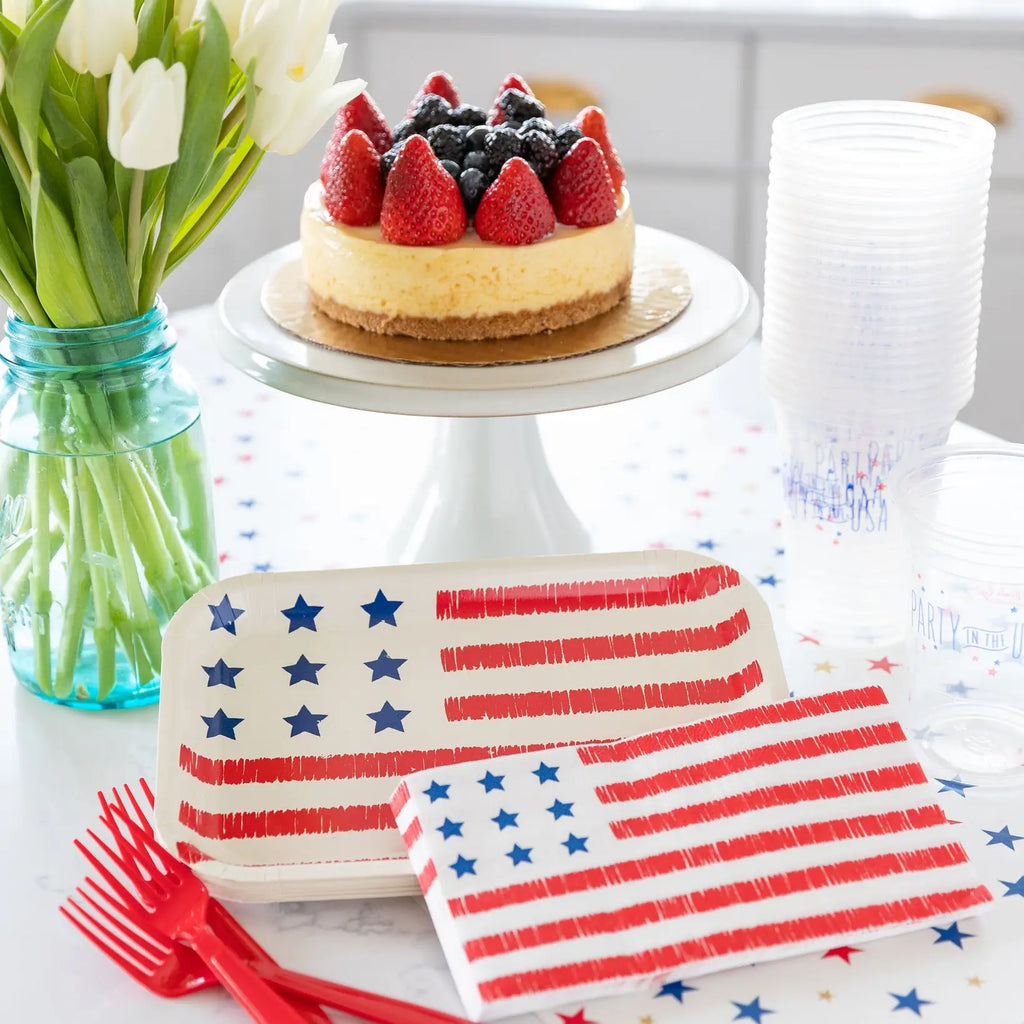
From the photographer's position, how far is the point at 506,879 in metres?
0.63

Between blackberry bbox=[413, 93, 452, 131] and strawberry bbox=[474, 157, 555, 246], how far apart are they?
0.11 metres

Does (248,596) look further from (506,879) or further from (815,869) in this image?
(815,869)

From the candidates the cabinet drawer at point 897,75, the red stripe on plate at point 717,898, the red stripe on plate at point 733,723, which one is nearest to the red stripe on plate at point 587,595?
the red stripe on plate at point 733,723

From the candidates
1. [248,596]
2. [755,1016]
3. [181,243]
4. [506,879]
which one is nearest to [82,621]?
[248,596]

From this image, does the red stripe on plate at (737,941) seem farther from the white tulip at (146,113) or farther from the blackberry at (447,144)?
the blackberry at (447,144)

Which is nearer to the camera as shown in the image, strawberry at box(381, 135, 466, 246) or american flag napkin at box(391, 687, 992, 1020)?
american flag napkin at box(391, 687, 992, 1020)

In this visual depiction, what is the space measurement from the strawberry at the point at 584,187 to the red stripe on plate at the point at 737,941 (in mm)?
546

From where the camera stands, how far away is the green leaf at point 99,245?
721 millimetres

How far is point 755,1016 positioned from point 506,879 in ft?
0.44

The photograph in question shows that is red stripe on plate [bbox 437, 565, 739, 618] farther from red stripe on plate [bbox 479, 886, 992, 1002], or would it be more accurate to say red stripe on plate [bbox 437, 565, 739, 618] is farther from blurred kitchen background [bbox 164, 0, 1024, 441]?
blurred kitchen background [bbox 164, 0, 1024, 441]

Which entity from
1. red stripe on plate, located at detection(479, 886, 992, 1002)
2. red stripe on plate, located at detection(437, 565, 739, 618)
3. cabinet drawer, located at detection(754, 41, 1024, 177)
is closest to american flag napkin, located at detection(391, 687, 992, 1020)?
red stripe on plate, located at detection(479, 886, 992, 1002)

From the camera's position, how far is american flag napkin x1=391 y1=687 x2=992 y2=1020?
0.61 meters

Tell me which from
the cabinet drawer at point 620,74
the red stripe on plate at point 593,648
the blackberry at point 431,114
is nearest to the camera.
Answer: the red stripe on plate at point 593,648

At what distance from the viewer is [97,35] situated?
681 millimetres
